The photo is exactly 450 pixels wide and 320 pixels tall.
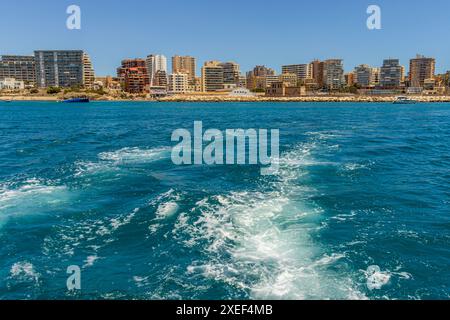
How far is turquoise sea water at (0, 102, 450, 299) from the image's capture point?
1033 cm

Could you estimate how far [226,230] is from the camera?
14.2m

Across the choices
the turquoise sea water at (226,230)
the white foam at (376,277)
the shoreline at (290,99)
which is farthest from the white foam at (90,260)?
the shoreline at (290,99)

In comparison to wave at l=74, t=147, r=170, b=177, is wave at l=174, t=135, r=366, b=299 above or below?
below

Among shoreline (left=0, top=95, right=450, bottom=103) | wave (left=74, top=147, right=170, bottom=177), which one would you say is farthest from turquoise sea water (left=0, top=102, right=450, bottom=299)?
shoreline (left=0, top=95, right=450, bottom=103)

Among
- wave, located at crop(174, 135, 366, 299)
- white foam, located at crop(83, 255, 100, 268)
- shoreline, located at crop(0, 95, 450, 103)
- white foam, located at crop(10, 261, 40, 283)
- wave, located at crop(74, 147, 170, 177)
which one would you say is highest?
shoreline, located at crop(0, 95, 450, 103)

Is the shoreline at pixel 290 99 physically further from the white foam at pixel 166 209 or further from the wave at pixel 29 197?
the white foam at pixel 166 209

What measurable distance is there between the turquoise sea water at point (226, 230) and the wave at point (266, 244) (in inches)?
1.8

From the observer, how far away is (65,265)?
11578mm

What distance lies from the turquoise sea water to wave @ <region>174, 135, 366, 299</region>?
0.15ft

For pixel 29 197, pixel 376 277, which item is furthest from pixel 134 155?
pixel 376 277

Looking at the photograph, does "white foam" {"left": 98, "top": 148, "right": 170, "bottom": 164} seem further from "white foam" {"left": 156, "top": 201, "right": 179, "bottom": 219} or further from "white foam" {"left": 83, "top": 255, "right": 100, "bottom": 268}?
"white foam" {"left": 83, "top": 255, "right": 100, "bottom": 268}

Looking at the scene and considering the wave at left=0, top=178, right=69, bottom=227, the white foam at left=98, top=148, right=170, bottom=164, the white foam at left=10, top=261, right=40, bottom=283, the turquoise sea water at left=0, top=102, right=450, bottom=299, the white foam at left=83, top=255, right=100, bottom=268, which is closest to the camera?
the turquoise sea water at left=0, top=102, right=450, bottom=299
